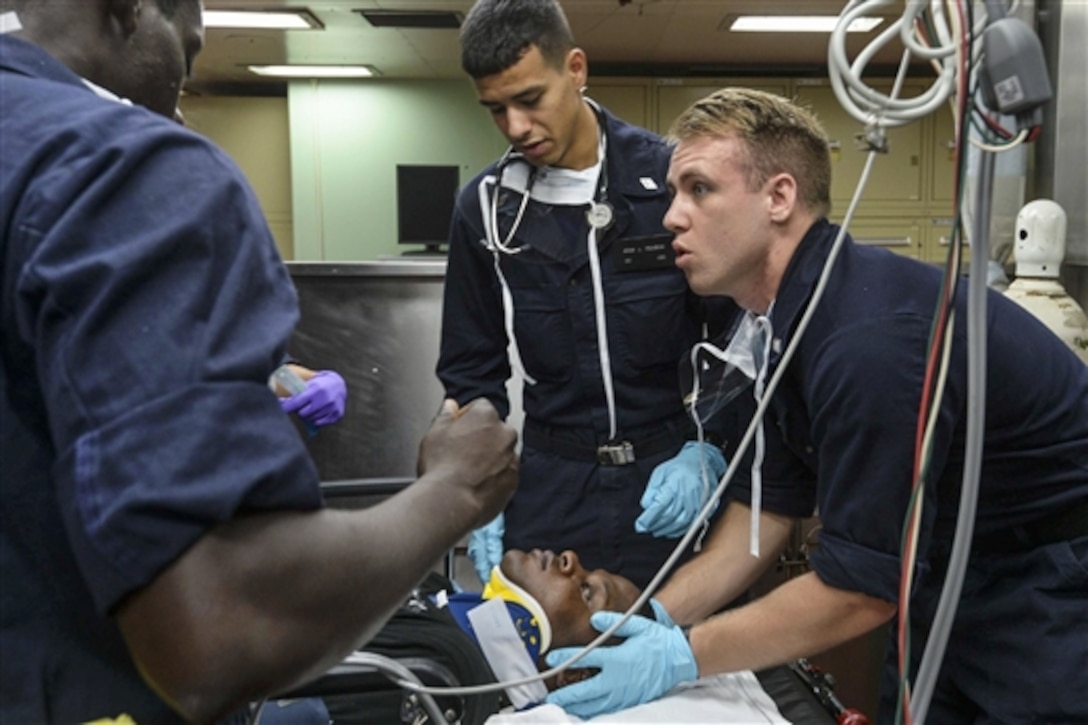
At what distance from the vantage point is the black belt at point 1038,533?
52.8 inches

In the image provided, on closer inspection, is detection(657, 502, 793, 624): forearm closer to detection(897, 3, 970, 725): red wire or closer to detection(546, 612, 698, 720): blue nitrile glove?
detection(546, 612, 698, 720): blue nitrile glove

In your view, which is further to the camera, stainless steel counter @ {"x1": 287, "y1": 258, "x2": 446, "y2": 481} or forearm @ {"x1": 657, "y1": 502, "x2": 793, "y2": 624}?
stainless steel counter @ {"x1": 287, "y1": 258, "x2": 446, "y2": 481}

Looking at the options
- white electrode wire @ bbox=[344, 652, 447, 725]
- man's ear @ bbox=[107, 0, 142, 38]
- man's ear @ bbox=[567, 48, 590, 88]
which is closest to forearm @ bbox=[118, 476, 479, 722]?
man's ear @ bbox=[107, 0, 142, 38]

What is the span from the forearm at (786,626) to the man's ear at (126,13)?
3.54ft

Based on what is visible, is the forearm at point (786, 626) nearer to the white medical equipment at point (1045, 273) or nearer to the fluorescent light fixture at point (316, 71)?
the white medical equipment at point (1045, 273)

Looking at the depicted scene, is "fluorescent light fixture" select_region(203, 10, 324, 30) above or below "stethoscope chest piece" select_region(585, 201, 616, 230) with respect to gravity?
above

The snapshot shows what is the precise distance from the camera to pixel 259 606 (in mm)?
589

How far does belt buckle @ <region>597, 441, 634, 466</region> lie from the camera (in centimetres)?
194

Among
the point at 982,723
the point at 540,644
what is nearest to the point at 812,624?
the point at 982,723

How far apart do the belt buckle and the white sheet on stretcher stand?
0.49 metres

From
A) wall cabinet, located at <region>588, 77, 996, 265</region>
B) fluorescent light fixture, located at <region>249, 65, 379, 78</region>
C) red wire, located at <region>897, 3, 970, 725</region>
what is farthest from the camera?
fluorescent light fixture, located at <region>249, 65, 379, 78</region>

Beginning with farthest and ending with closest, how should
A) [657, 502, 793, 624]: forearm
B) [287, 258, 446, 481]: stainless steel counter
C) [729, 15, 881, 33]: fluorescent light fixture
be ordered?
[729, 15, 881, 33]: fluorescent light fixture < [287, 258, 446, 481]: stainless steel counter < [657, 502, 793, 624]: forearm

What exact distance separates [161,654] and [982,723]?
1214 mm

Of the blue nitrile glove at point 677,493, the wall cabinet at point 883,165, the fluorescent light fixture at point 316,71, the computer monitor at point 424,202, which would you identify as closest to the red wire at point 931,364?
the blue nitrile glove at point 677,493
